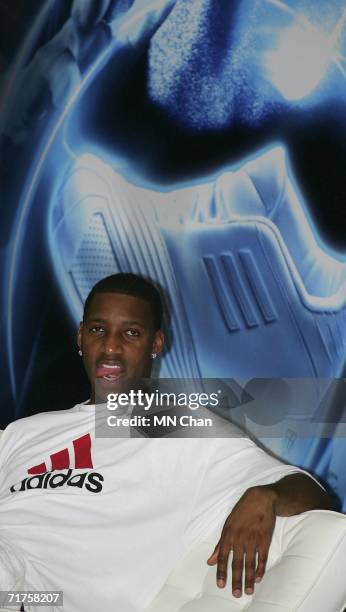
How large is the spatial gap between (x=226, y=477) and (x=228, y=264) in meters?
0.96

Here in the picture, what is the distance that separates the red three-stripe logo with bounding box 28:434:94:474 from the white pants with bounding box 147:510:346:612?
35cm

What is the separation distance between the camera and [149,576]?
50.8 inches

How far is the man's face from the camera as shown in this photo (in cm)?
166

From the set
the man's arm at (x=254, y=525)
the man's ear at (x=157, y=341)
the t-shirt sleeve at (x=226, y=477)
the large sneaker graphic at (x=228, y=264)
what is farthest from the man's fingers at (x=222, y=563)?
the large sneaker graphic at (x=228, y=264)

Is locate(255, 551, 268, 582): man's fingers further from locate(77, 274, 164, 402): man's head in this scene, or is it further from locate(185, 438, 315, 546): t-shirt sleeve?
locate(77, 274, 164, 402): man's head

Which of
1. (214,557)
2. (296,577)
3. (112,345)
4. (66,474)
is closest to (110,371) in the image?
(112,345)

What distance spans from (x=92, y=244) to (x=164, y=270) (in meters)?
0.28

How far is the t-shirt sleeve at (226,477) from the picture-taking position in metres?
1.25

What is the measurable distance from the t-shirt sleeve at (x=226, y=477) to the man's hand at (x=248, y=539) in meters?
0.09

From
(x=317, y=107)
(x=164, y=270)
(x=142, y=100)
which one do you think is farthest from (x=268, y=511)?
(x=142, y=100)

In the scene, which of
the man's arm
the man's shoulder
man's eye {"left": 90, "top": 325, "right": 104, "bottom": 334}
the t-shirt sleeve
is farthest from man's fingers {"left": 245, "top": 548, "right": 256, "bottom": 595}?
man's eye {"left": 90, "top": 325, "right": 104, "bottom": 334}

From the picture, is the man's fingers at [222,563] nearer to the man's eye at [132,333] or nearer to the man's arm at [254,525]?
the man's arm at [254,525]

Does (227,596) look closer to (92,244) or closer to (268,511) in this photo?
(268,511)

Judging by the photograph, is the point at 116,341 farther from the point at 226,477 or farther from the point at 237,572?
the point at 237,572
